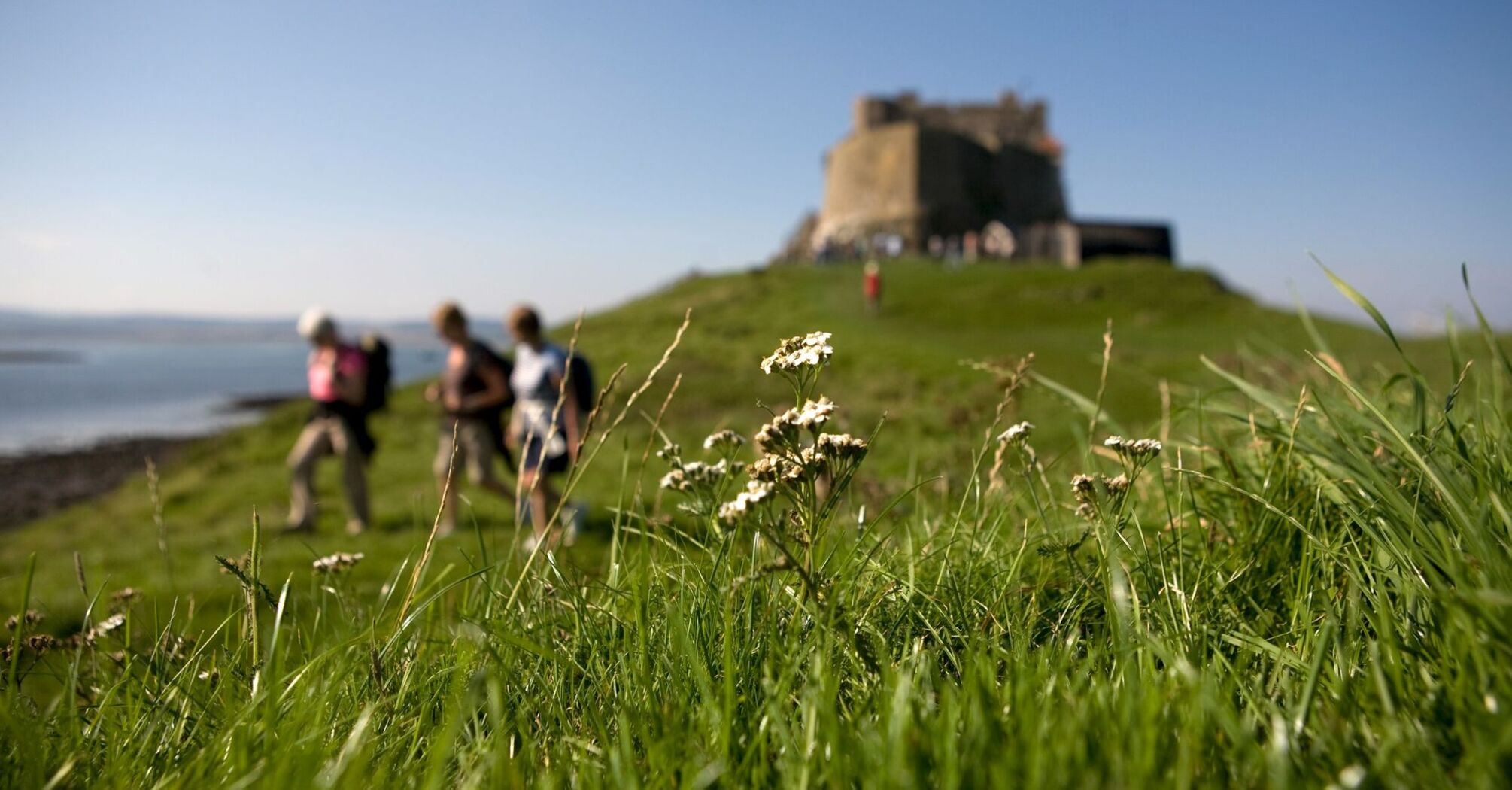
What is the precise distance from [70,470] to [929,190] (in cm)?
6137

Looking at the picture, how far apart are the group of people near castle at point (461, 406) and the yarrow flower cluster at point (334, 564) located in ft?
11.6

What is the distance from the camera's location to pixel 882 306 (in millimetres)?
37375

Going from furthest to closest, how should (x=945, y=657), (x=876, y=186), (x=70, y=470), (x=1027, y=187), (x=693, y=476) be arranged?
(x=1027, y=187)
(x=876, y=186)
(x=70, y=470)
(x=693, y=476)
(x=945, y=657)

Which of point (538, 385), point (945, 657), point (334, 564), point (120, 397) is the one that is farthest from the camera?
point (120, 397)

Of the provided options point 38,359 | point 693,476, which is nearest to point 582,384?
point 693,476

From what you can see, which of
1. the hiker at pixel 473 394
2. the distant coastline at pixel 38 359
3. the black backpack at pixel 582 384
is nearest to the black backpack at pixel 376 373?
the hiker at pixel 473 394

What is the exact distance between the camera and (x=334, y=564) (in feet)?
8.06

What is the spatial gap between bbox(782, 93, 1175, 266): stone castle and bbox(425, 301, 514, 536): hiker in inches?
2280

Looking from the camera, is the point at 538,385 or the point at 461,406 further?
the point at 461,406

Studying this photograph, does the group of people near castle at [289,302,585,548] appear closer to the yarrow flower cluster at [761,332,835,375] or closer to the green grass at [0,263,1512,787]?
the green grass at [0,263,1512,787]

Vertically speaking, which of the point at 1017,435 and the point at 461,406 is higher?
the point at 1017,435

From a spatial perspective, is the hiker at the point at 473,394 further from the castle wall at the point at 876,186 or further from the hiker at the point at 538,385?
the castle wall at the point at 876,186

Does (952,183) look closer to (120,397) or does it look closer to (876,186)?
(876,186)

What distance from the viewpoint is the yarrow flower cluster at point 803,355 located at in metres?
1.84
